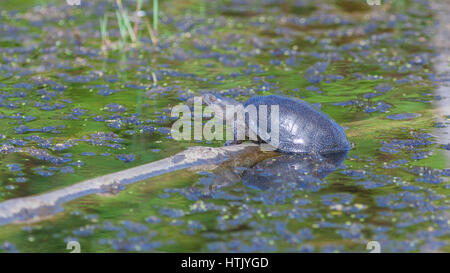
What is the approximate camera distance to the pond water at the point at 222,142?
418 centimetres

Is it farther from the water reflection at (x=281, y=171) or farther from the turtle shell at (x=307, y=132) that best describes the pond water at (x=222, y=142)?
the turtle shell at (x=307, y=132)

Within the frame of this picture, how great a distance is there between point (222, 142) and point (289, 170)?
997mm

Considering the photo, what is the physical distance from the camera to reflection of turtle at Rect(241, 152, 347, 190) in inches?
195

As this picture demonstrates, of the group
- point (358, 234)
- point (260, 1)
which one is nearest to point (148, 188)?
point (358, 234)

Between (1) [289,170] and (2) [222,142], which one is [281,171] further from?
(2) [222,142]

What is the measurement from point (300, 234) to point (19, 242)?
6.29 ft

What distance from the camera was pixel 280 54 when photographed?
909 centimetres

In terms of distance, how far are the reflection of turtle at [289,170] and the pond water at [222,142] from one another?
21 millimetres

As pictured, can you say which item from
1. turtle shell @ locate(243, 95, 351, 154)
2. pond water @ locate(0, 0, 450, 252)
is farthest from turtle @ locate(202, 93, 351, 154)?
pond water @ locate(0, 0, 450, 252)

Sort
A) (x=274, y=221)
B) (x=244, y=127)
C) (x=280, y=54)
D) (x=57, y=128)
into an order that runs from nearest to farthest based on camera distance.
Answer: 1. (x=274, y=221)
2. (x=244, y=127)
3. (x=57, y=128)
4. (x=280, y=54)

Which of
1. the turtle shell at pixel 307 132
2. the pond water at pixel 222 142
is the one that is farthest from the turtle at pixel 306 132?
the pond water at pixel 222 142

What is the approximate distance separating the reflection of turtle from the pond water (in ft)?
0.07

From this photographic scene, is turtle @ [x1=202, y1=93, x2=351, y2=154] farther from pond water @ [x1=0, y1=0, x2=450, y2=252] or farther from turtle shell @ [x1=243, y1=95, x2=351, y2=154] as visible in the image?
pond water @ [x1=0, y1=0, x2=450, y2=252]
